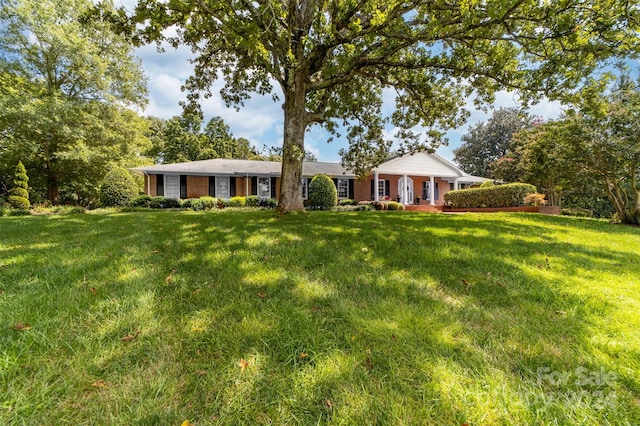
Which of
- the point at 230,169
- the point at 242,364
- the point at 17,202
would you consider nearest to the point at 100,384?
the point at 242,364

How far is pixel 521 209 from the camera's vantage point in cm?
1392

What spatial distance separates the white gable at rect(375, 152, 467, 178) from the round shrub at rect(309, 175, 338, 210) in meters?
5.52

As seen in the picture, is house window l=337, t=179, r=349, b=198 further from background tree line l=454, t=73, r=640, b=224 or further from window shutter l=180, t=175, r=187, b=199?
Result: background tree line l=454, t=73, r=640, b=224

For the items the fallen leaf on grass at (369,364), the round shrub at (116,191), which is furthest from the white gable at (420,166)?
the fallen leaf on grass at (369,364)

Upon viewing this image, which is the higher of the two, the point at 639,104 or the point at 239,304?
the point at 639,104

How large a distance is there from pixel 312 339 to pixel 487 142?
3946 cm

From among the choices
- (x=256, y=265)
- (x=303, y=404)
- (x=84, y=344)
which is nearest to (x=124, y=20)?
(x=256, y=265)

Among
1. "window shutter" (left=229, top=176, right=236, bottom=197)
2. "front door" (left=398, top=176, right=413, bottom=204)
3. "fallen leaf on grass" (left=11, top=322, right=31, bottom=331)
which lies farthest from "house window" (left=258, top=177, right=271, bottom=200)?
"fallen leaf on grass" (left=11, top=322, right=31, bottom=331)

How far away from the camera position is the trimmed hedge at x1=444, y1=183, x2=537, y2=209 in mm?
14906

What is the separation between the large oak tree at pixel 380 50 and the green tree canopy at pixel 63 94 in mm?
11309

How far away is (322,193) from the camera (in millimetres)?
16969

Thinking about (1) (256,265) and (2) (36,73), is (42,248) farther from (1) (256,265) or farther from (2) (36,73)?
(2) (36,73)

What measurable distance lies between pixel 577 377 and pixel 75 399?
3.04m

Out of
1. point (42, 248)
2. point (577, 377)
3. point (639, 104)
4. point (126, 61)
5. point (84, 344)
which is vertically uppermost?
point (126, 61)
